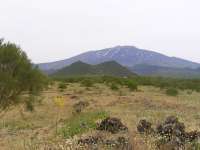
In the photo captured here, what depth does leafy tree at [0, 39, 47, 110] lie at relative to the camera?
18000 millimetres

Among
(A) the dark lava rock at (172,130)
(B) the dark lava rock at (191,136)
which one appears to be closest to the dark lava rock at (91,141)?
(A) the dark lava rock at (172,130)

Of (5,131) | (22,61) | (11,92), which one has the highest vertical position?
(22,61)

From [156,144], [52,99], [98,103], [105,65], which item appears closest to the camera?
[156,144]

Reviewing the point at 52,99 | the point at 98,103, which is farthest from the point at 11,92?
the point at 52,99

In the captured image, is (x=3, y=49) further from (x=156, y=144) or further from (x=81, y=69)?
(x=81, y=69)

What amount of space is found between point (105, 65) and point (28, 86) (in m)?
134

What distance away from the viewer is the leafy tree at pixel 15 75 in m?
18.0

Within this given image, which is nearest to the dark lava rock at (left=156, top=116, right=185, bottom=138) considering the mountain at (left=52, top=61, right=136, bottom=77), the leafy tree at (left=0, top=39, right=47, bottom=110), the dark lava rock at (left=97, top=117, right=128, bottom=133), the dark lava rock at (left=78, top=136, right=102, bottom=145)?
the dark lava rock at (left=78, top=136, right=102, bottom=145)

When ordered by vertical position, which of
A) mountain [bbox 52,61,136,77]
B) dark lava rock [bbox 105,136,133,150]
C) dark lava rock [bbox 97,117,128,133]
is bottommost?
dark lava rock [bbox 97,117,128,133]

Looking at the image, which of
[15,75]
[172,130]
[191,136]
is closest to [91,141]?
[172,130]

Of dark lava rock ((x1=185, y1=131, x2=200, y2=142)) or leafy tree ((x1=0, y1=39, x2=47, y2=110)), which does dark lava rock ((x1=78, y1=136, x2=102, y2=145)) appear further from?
leafy tree ((x1=0, y1=39, x2=47, y2=110))

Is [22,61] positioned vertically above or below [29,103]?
above

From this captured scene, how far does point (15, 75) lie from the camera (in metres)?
18.7

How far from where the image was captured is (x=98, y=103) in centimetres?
2878
